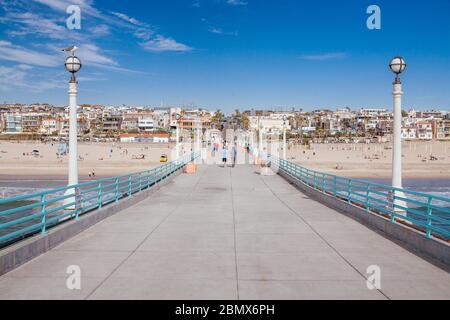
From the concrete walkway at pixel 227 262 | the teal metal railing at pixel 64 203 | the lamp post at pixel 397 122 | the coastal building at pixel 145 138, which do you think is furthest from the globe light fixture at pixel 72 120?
the coastal building at pixel 145 138

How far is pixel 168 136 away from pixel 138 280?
612 feet

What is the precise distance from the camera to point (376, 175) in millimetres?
58125

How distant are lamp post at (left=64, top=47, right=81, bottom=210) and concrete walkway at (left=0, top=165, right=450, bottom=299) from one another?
156 cm

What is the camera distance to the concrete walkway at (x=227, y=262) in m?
6.50

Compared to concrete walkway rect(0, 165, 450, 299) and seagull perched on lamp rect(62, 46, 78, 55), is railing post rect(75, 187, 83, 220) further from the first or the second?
seagull perched on lamp rect(62, 46, 78, 55)

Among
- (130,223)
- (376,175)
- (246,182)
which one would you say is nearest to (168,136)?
(376,175)

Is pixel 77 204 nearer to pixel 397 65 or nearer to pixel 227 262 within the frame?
pixel 227 262

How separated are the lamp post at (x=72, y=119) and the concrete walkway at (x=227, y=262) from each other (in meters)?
1.56

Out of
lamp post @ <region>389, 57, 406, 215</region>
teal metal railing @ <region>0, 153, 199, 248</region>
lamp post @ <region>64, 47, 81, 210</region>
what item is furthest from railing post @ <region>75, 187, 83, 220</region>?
lamp post @ <region>389, 57, 406, 215</region>

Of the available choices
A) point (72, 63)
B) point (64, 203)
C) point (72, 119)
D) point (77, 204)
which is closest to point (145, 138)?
Result: point (64, 203)

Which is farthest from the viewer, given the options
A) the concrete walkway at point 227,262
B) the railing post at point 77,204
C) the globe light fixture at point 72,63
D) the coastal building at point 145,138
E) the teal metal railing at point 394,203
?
the coastal building at point 145,138

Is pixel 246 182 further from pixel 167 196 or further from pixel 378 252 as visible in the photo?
pixel 378 252

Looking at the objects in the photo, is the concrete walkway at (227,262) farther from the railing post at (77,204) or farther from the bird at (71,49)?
the bird at (71,49)

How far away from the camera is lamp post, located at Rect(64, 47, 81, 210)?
40.2ft
